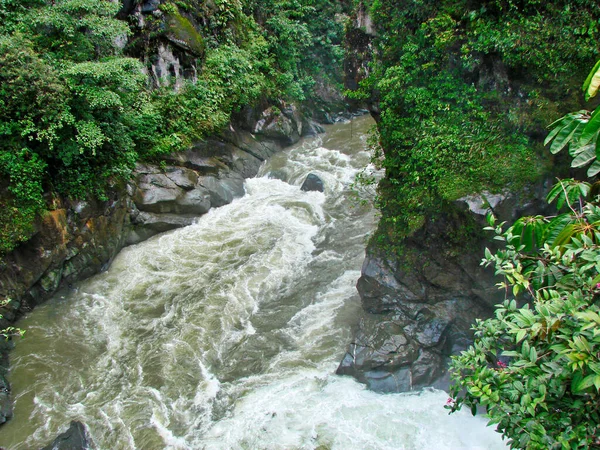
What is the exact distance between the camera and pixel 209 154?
47.6 feet

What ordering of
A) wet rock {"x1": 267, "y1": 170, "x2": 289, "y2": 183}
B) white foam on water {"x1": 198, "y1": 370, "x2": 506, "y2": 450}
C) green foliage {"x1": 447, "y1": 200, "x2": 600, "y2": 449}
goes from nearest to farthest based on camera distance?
green foliage {"x1": 447, "y1": 200, "x2": 600, "y2": 449} → white foam on water {"x1": 198, "y1": 370, "x2": 506, "y2": 450} → wet rock {"x1": 267, "y1": 170, "x2": 289, "y2": 183}

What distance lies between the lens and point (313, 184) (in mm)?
14742

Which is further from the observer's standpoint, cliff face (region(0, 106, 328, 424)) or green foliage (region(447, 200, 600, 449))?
cliff face (region(0, 106, 328, 424))

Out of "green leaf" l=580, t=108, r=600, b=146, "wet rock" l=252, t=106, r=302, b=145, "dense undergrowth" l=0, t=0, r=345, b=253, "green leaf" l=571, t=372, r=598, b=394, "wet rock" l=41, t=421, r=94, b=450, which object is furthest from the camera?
"wet rock" l=252, t=106, r=302, b=145

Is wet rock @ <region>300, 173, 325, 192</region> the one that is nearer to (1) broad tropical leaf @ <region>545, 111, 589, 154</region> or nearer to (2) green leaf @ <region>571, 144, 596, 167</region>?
(1) broad tropical leaf @ <region>545, 111, 589, 154</region>

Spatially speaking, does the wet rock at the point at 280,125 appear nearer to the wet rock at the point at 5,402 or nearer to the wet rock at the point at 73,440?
the wet rock at the point at 5,402

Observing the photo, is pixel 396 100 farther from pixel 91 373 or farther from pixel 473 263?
pixel 91 373

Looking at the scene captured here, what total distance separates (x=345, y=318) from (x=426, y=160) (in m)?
3.98

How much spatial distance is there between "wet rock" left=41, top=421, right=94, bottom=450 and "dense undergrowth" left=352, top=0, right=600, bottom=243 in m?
6.88

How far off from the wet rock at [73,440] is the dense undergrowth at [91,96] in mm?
4251

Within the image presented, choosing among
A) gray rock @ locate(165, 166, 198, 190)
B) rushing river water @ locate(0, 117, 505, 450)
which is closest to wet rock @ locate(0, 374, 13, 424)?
rushing river water @ locate(0, 117, 505, 450)

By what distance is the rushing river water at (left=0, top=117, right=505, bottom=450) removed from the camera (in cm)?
693

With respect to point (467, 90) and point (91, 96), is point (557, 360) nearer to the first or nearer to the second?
point (467, 90)

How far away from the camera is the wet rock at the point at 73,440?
21.5 ft
